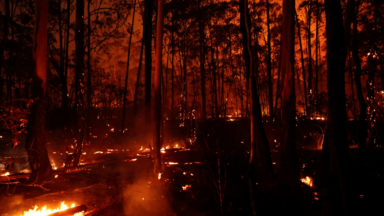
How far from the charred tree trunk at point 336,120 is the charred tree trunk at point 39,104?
7.02 m

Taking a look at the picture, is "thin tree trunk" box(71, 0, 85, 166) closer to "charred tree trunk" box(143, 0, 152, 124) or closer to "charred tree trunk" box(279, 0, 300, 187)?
"charred tree trunk" box(143, 0, 152, 124)

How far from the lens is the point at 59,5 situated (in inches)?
773

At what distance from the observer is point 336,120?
5059 millimetres

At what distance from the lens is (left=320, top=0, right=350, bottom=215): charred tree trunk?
15.9ft

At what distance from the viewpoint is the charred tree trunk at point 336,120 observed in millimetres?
4852

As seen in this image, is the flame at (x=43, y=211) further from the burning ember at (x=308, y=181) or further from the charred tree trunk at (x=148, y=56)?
the charred tree trunk at (x=148, y=56)

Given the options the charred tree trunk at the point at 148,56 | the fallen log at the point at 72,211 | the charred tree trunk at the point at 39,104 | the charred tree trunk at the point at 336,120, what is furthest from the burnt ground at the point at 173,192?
the charred tree trunk at the point at 148,56

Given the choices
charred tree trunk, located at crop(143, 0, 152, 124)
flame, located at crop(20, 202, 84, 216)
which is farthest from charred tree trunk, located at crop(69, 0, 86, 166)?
charred tree trunk, located at crop(143, 0, 152, 124)

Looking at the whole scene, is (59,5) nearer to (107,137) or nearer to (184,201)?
(107,137)

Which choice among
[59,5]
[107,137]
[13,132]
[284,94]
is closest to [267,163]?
[284,94]

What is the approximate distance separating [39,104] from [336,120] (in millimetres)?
7336

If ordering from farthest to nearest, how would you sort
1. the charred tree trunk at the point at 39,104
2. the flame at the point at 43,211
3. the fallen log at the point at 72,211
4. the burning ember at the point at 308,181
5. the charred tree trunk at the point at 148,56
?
the charred tree trunk at the point at 148,56 < the burning ember at the point at 308,181 < the charred tree trunk at the point at 39,104 < the flame at the point at 43,211 < the fallen log at the point at 72,211

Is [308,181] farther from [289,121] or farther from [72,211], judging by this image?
[72,211]

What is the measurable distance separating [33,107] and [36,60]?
1.29m
